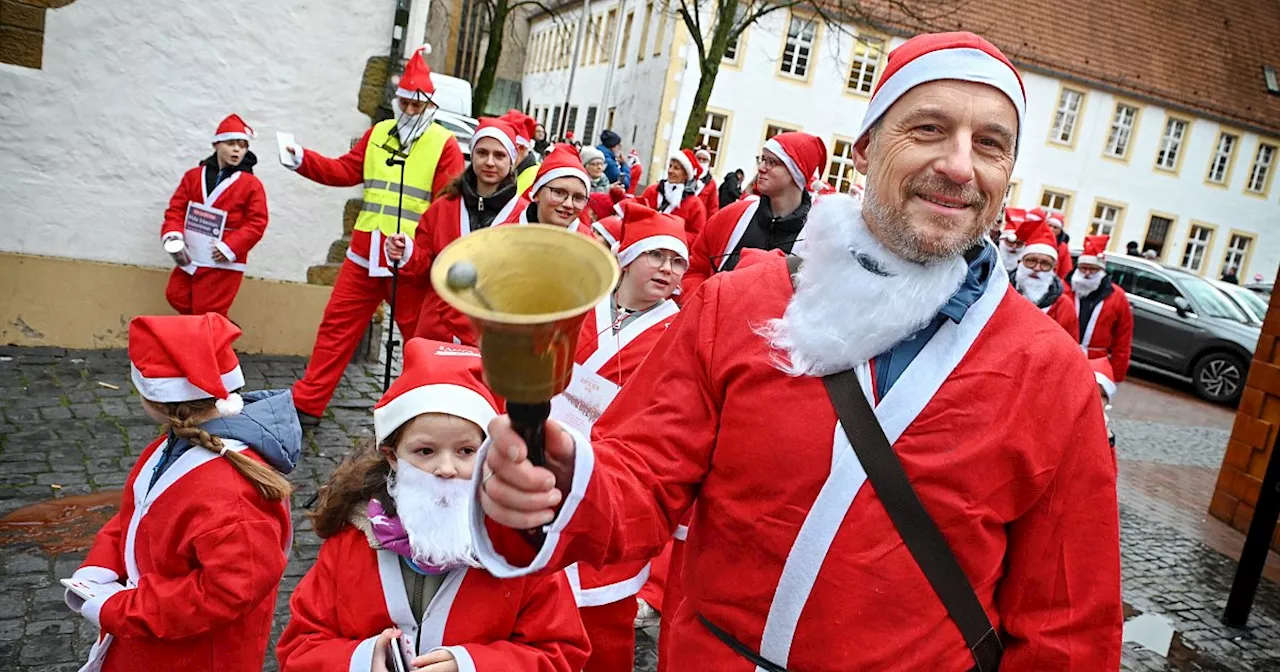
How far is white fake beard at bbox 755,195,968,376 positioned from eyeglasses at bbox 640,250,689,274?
229 centimetres

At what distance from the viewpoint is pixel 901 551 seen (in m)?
1.71

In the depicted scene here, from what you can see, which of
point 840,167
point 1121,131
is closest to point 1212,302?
point 840,167

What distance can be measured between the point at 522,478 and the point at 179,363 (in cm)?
188

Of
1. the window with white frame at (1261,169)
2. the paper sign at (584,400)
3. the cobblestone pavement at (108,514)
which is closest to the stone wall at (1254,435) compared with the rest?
the cobblestone pavement at (108,514)

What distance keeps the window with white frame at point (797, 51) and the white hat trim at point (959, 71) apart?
93.6 feet

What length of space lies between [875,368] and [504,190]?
442 centimetres

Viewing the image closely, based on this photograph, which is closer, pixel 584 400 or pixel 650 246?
pixel 584 400

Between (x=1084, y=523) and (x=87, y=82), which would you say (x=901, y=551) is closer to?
(x=1084, y=523)

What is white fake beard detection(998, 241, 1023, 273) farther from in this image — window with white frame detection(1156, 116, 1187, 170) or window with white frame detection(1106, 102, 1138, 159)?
window with white frame detection(1156, 116, 1187, 170)

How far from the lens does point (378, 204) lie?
259 inches

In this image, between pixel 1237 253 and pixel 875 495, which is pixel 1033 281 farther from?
pixel 1237 253

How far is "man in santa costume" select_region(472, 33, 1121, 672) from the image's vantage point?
1.73 metres

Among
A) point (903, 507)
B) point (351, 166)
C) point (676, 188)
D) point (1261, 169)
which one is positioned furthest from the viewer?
point (1261, 169)

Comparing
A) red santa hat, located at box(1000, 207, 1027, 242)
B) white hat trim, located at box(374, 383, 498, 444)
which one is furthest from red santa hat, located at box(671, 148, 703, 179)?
white hat trim, located at box(374, 383, 498, 444)
